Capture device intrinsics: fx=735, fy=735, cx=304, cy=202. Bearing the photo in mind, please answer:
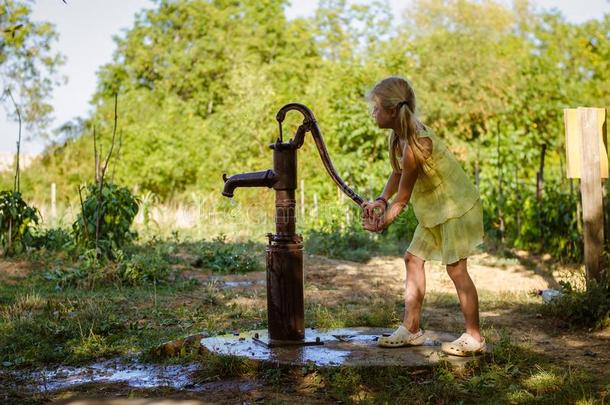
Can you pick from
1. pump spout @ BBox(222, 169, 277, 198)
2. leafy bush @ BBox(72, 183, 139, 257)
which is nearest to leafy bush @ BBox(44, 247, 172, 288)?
leafy bush @ BBox(72, 183, 139, 257)

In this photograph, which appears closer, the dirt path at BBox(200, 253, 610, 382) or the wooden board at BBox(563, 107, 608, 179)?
the dirt path at BBox(200, 253, 610, 382)

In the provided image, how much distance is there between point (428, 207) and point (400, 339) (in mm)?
701

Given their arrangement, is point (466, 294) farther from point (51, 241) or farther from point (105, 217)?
point (51, 241)

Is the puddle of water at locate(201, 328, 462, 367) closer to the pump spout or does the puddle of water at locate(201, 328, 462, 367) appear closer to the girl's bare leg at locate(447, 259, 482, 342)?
the girl's bare leg at locate(447, 259, 482, 342)

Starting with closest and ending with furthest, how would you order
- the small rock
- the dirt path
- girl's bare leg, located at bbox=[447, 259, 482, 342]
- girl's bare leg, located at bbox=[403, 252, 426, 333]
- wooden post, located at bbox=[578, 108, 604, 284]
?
girl's bare leg, located at bbox=[447, 259, 482, 342] < girl's bare leg, located at bbox=[403, 252, 426, 333] < the small rock < the dirt path < wooden post, located at bbox=[578, 108, 604, 284]

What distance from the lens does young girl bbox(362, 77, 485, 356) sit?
11.9 ft

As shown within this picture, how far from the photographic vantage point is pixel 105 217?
741cm

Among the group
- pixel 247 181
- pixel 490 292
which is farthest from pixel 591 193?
pixel 247 181

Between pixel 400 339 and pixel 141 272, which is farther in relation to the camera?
pixel 141 272

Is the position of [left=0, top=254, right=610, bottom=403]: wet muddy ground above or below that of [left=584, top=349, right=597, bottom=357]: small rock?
above

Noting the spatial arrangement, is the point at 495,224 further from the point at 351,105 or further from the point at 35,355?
the point at 35,355

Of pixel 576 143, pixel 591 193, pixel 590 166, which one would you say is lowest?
pixel 591 193

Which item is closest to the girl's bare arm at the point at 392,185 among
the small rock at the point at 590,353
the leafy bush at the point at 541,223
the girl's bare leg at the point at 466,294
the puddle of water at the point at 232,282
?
the girl's bare leg at the point at 466,294

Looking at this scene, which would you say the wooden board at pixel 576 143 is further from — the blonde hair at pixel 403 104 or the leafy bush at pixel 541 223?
the leafy bush at pixel 541 223
